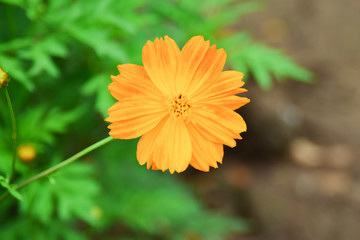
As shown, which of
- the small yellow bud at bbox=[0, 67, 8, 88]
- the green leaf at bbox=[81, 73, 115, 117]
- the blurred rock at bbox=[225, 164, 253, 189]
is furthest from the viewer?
the blurred rock at bbox=[225, 164, 253, 189]

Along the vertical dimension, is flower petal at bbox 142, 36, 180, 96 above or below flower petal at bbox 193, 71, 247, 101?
above

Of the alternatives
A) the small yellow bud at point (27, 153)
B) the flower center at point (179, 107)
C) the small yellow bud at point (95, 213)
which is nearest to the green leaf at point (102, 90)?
the small yellow bud at point (27, 153)

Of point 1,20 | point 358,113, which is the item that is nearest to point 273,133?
point 358,113

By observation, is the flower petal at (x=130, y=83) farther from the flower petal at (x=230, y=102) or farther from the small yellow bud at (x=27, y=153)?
the small yellow bud at (x=27, y=153)

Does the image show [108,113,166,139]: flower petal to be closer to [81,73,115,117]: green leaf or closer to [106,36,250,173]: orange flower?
[106,36,250,173]: orange flower

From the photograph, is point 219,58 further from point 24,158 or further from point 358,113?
point 358,113

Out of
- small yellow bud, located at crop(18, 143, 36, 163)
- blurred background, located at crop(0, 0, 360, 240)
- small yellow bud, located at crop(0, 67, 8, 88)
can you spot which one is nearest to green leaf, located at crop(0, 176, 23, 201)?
blurred background, located at crop(0, 0, 360, 240)

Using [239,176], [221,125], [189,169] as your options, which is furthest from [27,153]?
[239,176]

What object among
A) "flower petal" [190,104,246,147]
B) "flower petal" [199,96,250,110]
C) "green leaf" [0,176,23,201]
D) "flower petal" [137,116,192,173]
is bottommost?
"green leaf" [0,176,23,201]
